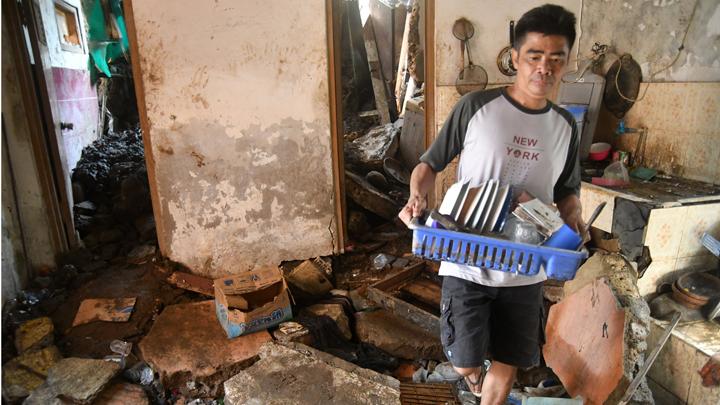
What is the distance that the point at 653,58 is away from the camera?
3.35m

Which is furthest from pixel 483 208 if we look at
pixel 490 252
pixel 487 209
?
pixel 490 252

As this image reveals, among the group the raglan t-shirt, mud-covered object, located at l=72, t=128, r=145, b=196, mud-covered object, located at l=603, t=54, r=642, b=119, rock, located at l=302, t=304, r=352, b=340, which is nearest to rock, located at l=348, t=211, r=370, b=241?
rock, located at l=302, t=304, r=352, b=340

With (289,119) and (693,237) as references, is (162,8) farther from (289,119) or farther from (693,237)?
(693,237)

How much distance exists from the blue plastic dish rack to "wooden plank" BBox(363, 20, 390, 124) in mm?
6407

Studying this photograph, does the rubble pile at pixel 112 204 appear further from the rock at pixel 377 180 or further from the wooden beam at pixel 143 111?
the rock at pixel 377 180

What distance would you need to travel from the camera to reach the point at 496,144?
175 centimetres

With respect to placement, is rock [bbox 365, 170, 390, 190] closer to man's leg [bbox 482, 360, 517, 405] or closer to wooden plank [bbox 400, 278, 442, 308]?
wooden plank [bbox 400, 278, 442, 308]

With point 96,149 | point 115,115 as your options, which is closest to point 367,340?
point 96,149

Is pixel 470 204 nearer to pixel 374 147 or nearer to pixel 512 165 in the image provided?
pixel 512 165

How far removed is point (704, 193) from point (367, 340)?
241 centimetres

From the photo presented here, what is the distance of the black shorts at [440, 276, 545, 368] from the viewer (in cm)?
186

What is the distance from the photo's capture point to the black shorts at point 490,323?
6.09 feet

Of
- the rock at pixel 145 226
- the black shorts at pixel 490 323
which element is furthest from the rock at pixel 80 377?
the black shorts at pixel 490 323

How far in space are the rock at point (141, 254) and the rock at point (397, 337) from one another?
6.95ft
